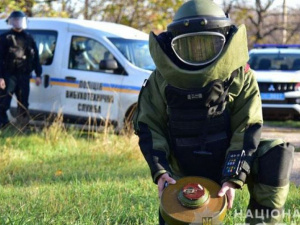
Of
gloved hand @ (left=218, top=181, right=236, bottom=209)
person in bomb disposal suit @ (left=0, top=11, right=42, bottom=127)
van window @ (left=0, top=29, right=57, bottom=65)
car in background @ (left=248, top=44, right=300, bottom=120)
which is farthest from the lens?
car in background @ (left=248, top=44, right=300, bottom=120)

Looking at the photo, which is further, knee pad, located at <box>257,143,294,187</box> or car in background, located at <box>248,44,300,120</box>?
car in background, located at <box>248,44,300,120</box>

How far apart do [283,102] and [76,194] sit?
780 cm

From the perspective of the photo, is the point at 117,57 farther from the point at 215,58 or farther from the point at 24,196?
the point at 215,58

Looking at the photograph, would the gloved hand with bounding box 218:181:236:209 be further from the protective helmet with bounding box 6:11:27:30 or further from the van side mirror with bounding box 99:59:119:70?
the protective helmet with bounding box 6:11:27:30

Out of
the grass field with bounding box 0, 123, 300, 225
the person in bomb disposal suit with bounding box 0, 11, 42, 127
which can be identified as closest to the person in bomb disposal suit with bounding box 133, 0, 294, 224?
the grass field with bounding box 0, 123, 300, 225

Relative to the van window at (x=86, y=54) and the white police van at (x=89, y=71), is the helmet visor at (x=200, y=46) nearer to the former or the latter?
the white police van at (x=89, y=71)

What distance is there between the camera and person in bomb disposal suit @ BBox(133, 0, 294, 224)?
313 cm

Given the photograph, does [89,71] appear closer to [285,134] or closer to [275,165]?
[285,134]

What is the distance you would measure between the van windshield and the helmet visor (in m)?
6.44

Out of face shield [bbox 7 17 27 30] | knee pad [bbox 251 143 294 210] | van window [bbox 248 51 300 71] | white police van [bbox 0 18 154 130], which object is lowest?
van window [bbox 248 51 300 71]

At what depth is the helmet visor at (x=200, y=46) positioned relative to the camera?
10.3 ft

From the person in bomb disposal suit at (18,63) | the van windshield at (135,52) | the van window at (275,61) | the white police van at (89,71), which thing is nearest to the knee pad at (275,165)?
the white police van at (89,71)

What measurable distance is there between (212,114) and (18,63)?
705 cm

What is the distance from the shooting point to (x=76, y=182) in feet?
18.7
